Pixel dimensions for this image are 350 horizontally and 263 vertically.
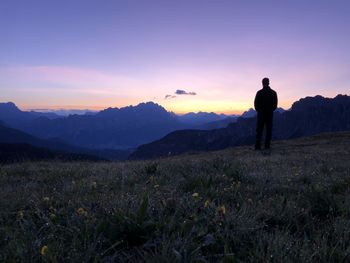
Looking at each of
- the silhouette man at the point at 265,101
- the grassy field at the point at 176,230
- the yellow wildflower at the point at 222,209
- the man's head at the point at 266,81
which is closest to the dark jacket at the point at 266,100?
the silhouette man at the point at 265,101

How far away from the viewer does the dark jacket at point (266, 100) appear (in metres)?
18.6

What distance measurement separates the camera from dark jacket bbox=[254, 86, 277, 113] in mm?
18641

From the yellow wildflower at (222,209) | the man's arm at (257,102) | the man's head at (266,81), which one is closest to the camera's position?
the yellow wildflower at (222,209)

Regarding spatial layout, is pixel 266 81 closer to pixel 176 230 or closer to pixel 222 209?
pixel 222 209

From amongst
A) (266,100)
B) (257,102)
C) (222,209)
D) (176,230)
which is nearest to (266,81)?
(266,100)

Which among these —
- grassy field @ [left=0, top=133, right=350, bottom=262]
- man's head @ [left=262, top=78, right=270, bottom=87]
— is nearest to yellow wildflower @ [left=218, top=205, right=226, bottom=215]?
grassy field @ [left=0, top=133, right=350, bottom=262]

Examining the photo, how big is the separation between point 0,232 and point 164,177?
4.25m

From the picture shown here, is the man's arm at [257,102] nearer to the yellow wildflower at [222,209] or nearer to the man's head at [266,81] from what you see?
the man's head at [266,81]

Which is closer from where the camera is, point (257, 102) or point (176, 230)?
point (176, 230)

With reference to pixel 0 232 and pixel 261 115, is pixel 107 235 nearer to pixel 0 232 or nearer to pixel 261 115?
pixel 0 232

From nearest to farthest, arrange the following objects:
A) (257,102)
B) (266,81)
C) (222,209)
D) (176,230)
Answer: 1. (176,230)
2. (222,209)
3. (266,81)
4. (257,102)

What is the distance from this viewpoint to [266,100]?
1866cm

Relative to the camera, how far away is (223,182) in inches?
270

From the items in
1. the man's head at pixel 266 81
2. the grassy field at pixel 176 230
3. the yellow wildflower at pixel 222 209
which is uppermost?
the man's head at pixel 266 81
